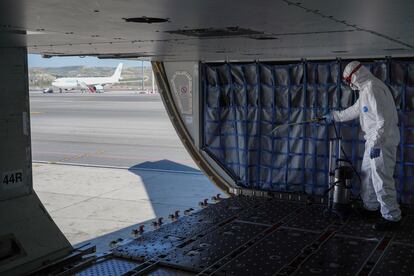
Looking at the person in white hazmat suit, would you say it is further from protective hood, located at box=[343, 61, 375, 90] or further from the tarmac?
the tarmac

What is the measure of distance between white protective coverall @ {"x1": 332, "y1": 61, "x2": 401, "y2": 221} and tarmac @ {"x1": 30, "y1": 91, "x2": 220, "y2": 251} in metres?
3.60

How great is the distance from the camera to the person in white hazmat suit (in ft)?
20.0

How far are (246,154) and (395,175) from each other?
2374mm

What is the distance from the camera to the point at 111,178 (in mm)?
12172

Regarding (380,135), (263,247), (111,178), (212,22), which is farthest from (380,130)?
(111,178)

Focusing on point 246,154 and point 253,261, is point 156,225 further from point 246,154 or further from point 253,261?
point 246,154

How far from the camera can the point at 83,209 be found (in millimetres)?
9297

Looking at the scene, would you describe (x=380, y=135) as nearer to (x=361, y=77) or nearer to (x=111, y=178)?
(x=361, y=77)

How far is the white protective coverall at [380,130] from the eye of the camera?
20.1 feet

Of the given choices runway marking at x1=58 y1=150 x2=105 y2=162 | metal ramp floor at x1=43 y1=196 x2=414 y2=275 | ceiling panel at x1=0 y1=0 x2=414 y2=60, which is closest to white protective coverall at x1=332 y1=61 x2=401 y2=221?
metal ramp floor at x1=43 y1=196 x2=414 y2=275

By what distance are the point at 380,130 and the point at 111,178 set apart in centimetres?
773

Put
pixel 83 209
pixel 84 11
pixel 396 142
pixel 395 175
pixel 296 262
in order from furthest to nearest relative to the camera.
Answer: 1. pixel 83 209
2. pixel 395 175
3. pixel 396 142
4. pixel 296 262
5. pixel 84 11

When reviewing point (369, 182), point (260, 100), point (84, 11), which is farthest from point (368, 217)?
point (84, 11)

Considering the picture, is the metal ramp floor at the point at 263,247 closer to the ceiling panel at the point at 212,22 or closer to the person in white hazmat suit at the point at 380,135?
the person in white hazmat suit at the point at 380,135
